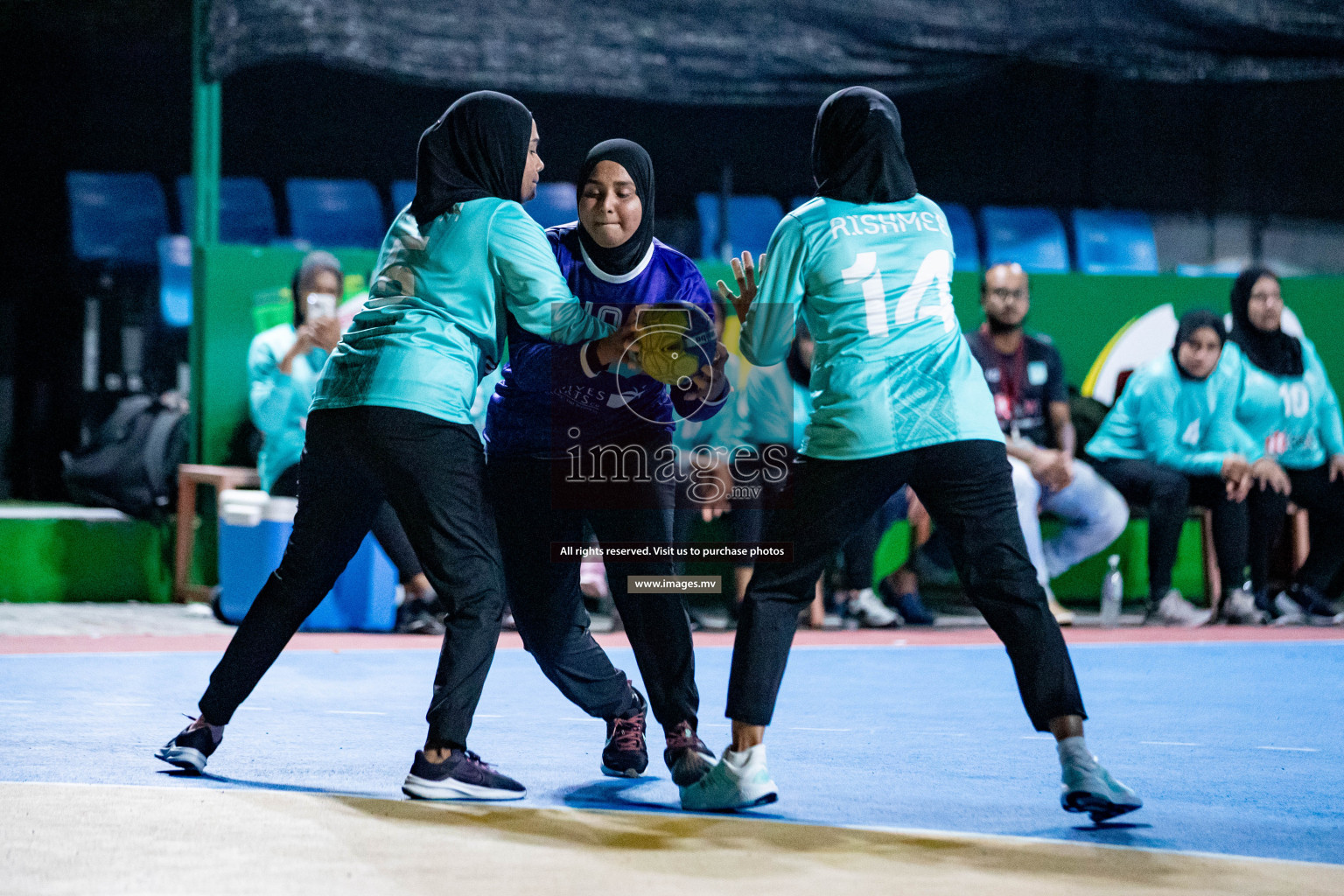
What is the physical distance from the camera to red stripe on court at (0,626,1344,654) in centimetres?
759

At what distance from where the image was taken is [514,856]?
144 inches

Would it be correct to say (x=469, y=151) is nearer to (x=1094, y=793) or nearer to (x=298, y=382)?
(x=1094, y=793)

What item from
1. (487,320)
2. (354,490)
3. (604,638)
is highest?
(487,320)

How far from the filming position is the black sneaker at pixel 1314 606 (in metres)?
9.34

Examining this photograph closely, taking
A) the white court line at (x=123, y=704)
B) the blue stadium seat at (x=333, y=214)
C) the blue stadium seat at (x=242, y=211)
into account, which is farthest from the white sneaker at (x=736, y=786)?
the blue stadium seat at (x=242, y=211)

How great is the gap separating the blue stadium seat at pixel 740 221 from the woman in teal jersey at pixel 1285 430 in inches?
170

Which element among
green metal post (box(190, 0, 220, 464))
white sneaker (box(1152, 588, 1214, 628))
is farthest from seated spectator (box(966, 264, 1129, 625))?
green metal post (box(190, 0, 220, 464))

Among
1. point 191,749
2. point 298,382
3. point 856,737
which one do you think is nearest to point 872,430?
point 856,737

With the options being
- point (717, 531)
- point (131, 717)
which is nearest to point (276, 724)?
point (131, 717)

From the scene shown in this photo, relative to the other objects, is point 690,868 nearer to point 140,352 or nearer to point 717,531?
point 717,531

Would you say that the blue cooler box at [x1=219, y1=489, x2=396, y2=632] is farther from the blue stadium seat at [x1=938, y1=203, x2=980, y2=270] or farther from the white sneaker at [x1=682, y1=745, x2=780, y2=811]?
the blue stadium seat at [x1=938, y1=203, x2=980, y2=270]

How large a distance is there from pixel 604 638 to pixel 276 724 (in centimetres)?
288

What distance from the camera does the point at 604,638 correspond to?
819cm

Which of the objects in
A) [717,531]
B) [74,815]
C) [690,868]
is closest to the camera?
[690,868]
